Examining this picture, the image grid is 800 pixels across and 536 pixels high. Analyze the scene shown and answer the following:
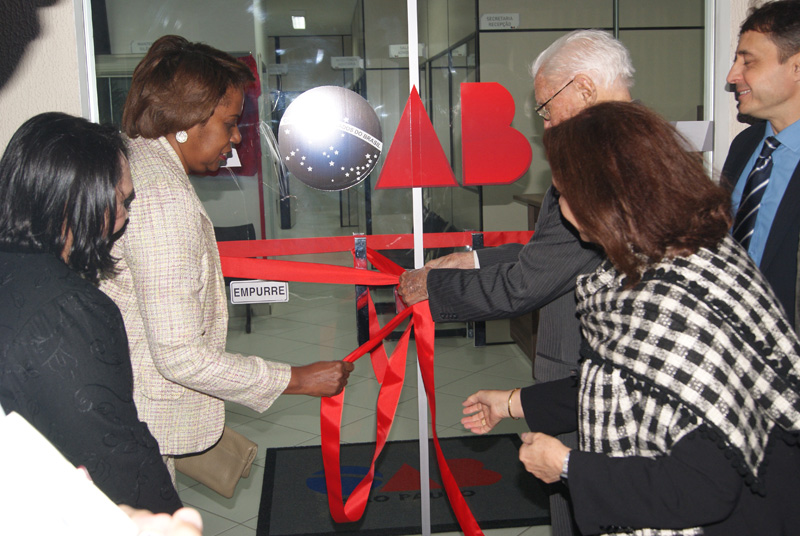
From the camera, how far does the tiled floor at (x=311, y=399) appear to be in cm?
270

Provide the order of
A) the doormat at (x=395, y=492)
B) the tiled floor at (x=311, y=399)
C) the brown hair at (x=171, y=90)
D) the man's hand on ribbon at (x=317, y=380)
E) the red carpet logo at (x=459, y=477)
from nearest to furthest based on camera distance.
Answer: the brown hair at (x=171, y=90), the man's hand on ribbon at (x=317, y=380), the tiled floor at (x=311, y=399), the doormat at (x=395, y=492), the red carpet logo at (x=459, y=477)

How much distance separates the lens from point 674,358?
1205mm

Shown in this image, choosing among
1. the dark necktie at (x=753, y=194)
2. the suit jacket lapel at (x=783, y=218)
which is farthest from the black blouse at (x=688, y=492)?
the dark necktie at (x=753, y=194)

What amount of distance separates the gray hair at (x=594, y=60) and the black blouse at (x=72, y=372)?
1.56 metres

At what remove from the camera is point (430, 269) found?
2252 millimetres

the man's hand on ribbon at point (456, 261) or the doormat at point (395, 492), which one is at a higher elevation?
the man's hand on ribbon at point (456, 261)

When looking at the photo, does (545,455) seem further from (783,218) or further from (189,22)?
(189,22)

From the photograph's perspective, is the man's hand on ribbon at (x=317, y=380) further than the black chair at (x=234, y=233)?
No

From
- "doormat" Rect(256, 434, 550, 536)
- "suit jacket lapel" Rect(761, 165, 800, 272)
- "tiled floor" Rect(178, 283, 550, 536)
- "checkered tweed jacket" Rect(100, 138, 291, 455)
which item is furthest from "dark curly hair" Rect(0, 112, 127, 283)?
"doormat" Rect(256, 434, 550, 536)

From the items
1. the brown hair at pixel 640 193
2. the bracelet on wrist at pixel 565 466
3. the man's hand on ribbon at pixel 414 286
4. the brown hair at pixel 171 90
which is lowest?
the bracelet on wrist at pixel 565 466

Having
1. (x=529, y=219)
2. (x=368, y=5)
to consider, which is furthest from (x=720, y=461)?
(x=368, y=5)

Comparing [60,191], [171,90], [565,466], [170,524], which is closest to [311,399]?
[171,90]

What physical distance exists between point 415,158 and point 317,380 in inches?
43.7

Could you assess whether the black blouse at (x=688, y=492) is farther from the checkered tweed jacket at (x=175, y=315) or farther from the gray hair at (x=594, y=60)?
the gray hair at (x=594, y=60)
